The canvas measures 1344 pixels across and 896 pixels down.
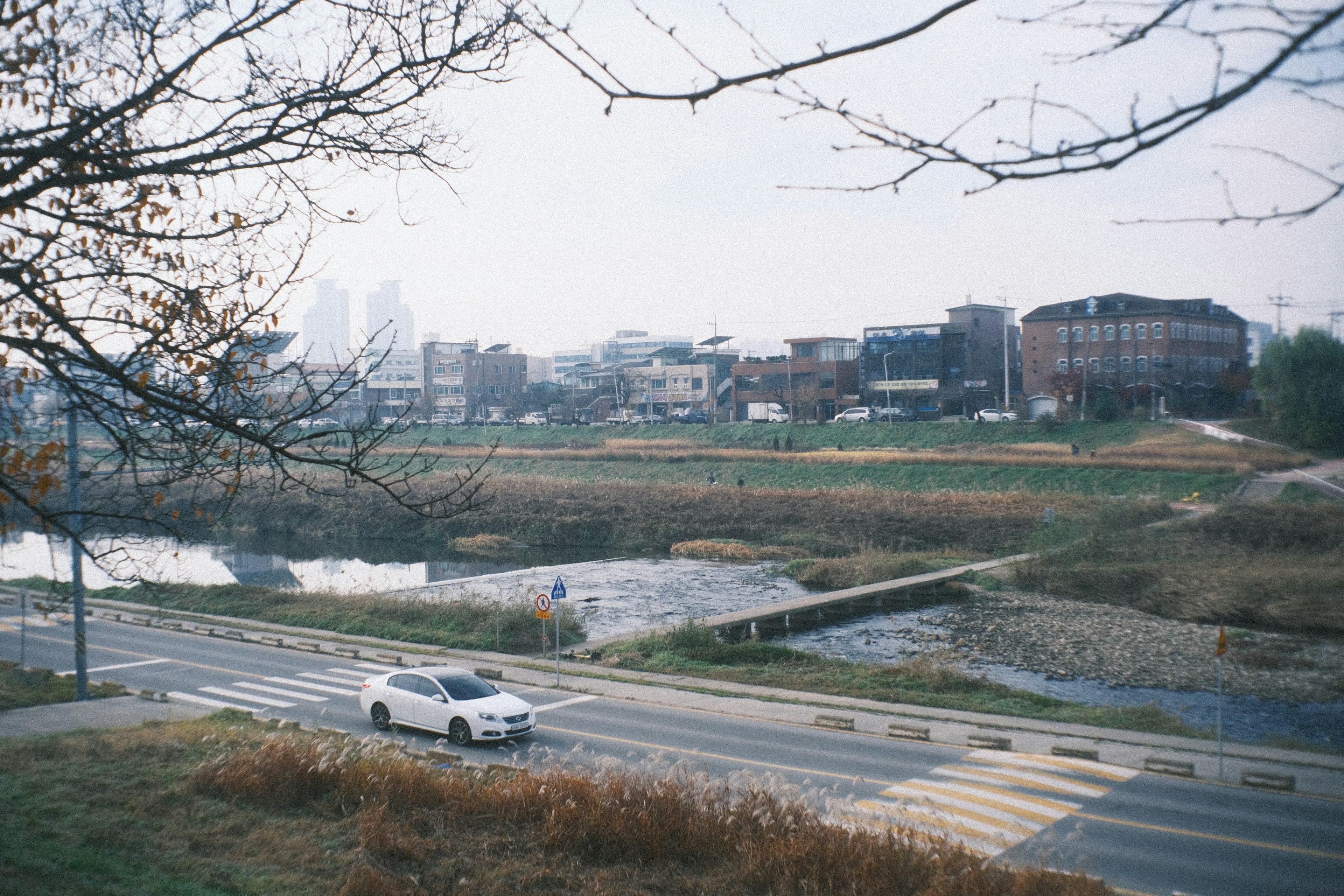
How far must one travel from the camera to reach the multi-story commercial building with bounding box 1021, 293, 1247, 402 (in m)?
14.8

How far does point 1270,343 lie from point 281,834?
10815 mm

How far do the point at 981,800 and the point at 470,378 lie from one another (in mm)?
126468

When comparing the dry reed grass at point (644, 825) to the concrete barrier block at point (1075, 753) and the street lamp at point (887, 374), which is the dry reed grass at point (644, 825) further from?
the street lamp at point (887, 374)

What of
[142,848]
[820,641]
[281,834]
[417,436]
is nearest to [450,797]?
[281,834]

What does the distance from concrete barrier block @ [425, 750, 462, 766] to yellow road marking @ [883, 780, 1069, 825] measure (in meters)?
7.01

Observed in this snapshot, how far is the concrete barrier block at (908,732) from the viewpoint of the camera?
17969mm

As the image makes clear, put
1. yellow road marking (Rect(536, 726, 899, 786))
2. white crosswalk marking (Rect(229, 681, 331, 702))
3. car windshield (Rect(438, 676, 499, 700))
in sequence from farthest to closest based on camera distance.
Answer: white crosswalk marking (Rect(229, 681, 331, 702)), car windshield (Rect(438, 676, 499, 700)), yellow road marking (Rect(536, 726, 899, 786))

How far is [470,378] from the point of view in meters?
134

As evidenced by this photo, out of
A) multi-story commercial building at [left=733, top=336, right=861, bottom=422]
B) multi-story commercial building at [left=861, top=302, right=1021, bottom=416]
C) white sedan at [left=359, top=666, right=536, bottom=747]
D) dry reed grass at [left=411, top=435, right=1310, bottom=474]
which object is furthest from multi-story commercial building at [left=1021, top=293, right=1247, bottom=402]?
multi-story commercial building at [left=733, top=336, right=861, bottom=422]

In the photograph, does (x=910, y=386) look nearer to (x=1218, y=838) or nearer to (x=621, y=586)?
(x=621, y=586)

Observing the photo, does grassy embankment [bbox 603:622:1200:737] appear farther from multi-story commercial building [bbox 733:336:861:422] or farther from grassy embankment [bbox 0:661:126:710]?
multi-story commercial building [bbox 733:336:861:422]

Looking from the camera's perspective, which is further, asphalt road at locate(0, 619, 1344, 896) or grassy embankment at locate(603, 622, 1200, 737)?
grassy embankment at locate(603, 622, 1200, 737)

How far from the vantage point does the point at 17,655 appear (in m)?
26.8

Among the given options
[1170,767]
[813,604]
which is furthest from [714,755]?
[813,604]
